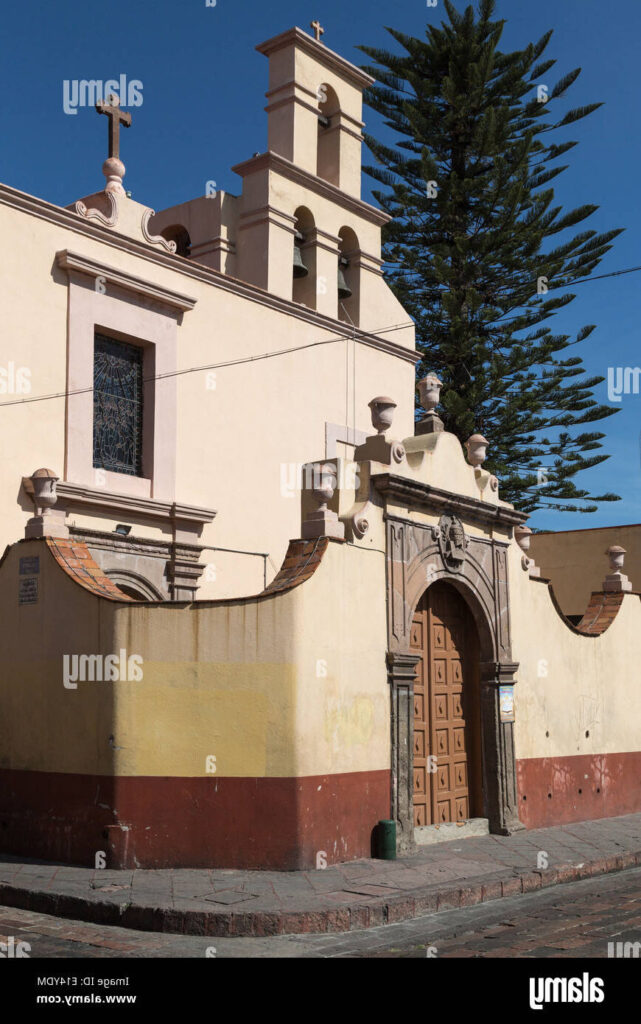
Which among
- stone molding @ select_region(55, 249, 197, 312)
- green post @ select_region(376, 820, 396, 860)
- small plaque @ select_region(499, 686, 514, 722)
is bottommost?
green post @ select_region(376, 820, 396, 860)

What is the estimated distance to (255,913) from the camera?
23.9ft

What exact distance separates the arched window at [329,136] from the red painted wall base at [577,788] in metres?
9.15

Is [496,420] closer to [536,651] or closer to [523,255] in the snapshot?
[523,255]

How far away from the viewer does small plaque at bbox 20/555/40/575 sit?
9.72 metres

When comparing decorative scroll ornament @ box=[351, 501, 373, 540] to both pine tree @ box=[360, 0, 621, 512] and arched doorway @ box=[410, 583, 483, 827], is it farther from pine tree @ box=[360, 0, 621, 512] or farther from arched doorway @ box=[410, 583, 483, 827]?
pine tree @ box=[360, 0, 621, 512]

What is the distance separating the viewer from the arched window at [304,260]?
15.8 m

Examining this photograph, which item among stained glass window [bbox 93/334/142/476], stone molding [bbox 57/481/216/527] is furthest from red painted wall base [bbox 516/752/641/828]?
stained glass window [bbox 93/334/142/476]

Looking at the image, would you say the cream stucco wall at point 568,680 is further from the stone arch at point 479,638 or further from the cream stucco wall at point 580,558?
the cream stucco wall at point 580,558

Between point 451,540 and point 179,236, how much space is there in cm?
760

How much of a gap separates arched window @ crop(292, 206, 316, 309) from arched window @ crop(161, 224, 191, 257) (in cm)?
168

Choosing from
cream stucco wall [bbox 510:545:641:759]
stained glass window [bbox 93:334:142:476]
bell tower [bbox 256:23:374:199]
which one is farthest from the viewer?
bell tower [bbox 256:23:374:199]

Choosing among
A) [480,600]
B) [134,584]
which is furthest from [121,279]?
[480,600]

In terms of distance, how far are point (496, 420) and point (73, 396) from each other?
545 inches

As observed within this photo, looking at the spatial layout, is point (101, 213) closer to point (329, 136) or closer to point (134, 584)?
point (134, 584)
